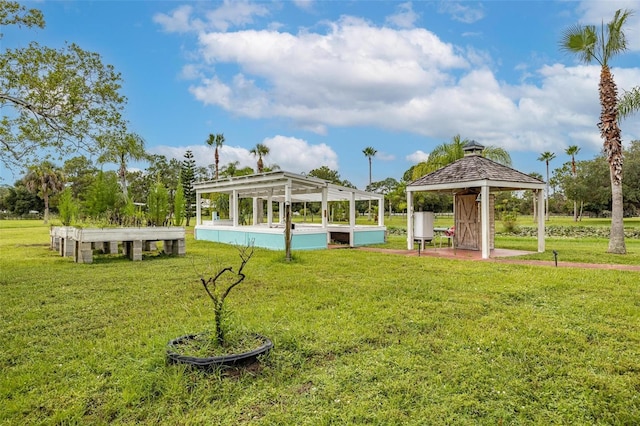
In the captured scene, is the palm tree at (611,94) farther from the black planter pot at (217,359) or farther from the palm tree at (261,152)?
the palm tree at (261,152)

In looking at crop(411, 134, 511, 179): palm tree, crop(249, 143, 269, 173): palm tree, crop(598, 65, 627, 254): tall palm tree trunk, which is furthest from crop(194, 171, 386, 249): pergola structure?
crop(249, 143, 269, 173): palm tree

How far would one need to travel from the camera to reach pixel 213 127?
3828 cm

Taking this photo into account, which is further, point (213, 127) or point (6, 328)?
point (213, 127)

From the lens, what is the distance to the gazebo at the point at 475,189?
38.4 ft

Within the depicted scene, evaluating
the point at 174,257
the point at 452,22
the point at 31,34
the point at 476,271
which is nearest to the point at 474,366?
the point at 476,271

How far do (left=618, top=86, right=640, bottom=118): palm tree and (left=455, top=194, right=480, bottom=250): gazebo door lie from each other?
18.0 ft

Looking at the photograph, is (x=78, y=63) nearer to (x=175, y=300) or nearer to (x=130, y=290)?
(x=130, y=290)

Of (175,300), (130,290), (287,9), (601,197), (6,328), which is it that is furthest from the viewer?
(601,197)

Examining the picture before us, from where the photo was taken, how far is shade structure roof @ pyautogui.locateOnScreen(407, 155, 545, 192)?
11812 millimetres

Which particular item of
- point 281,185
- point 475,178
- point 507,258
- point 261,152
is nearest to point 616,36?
point 475,178

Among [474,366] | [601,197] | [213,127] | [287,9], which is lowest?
[474,366]

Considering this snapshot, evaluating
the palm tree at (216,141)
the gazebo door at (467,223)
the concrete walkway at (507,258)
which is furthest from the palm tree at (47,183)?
the concrete walkway at (507,258)

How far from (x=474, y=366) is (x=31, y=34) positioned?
10757 millimetres

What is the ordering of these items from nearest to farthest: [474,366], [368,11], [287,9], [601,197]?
[474,366] → [287,9] → [368,11] → [601,197]
